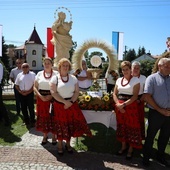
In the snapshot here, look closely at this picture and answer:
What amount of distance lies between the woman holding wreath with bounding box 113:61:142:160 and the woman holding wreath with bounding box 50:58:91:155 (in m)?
0.79

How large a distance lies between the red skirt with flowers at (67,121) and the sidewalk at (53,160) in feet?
1.33

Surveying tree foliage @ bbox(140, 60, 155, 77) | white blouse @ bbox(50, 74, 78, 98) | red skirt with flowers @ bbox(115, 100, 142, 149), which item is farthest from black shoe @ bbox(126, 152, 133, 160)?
tree foliage @ bbox(140, 60, 155, 77)

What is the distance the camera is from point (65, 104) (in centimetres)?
442

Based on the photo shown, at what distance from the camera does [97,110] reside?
5.04 metres

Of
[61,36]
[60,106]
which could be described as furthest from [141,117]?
[61,36]

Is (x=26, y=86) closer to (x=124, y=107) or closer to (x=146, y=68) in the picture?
(x=124, y=107)

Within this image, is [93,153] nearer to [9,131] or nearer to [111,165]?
[111,165]

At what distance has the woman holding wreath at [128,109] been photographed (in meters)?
4.43

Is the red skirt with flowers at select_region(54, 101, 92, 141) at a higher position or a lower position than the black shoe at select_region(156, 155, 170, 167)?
higher

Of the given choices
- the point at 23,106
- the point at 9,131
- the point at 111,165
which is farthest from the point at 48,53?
the point at 111,165

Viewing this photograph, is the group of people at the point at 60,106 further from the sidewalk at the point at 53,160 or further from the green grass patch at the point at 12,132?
the green grass patch at the point at 12,132

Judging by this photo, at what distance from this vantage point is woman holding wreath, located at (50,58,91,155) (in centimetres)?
443

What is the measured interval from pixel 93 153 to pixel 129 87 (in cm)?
147

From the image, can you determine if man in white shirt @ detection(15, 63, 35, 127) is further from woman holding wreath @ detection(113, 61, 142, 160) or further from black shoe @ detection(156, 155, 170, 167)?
black shoe @ detection(156, 155, 170, 167)
